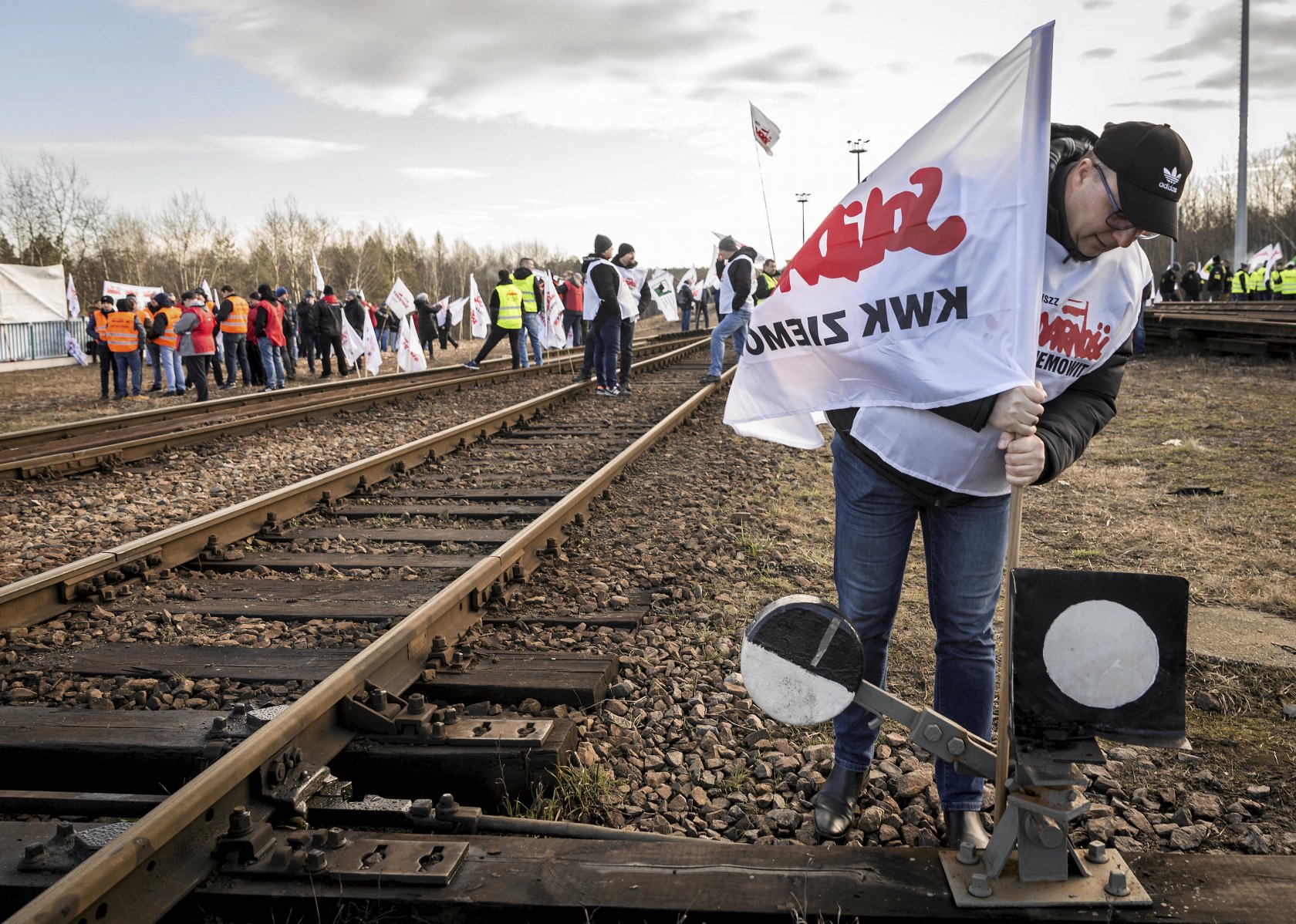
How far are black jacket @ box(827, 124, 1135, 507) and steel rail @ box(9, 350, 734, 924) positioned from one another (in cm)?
188

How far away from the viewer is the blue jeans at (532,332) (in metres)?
19.2

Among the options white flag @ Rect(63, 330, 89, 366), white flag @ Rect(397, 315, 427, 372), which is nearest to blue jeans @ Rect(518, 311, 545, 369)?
white flag @ Rect(397, 315, 427, 372)

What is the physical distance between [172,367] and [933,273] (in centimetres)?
1823

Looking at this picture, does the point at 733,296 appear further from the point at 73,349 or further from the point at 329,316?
the point at 73,349

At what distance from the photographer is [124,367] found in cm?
1764

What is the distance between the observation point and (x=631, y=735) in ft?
11.7

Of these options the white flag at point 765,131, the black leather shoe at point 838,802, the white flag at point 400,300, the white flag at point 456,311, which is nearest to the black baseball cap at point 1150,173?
the black leather shoe at point 838,802

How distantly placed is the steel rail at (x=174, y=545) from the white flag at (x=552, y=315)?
53.2ft

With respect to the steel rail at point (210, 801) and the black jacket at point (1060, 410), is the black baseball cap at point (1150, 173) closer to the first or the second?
the black jacket at point (1060, 410)

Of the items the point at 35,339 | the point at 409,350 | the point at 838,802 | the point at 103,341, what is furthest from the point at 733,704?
the point at 35,339

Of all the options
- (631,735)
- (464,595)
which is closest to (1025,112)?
(631,735)

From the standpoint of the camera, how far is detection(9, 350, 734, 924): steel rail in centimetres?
221

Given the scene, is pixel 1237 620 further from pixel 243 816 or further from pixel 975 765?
pixel 243 816

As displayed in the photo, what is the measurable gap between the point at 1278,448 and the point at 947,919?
348 inches
